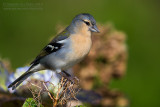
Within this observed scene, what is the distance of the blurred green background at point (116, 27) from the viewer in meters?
2.95

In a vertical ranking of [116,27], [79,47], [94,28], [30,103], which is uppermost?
[116,27]

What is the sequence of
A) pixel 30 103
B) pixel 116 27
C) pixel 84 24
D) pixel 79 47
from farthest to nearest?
pixel 116 27 < pixel 84 24 < pixel 79 47 < pixel 30 103

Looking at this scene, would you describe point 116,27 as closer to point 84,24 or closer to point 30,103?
point 84,24

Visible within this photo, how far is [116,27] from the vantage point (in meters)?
3.30

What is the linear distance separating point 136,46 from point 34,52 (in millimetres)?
1048

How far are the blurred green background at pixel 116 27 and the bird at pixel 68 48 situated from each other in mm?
1192

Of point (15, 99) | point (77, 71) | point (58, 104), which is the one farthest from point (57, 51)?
→ point (58, 104)

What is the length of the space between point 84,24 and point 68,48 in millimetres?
179

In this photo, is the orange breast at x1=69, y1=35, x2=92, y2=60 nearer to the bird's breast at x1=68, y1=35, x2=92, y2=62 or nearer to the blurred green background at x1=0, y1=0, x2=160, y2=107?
the bird's breast at x1=68, y1=35, x2=92, y2=62

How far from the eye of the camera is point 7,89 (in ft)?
4.98

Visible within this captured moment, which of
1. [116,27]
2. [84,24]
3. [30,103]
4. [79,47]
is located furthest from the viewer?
[116,27]

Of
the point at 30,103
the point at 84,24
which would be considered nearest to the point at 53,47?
the point at 84,24

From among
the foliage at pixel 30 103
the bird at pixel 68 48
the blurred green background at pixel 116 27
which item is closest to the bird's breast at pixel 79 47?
the bird at pixel 68 48

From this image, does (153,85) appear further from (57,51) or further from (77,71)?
(57,51)
